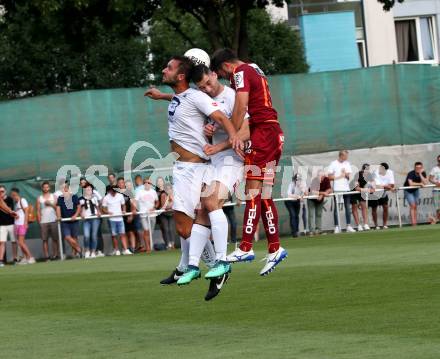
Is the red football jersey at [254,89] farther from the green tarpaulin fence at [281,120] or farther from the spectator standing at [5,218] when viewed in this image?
the green tarpaulin fence at [281,120]

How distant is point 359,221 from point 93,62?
995 inches

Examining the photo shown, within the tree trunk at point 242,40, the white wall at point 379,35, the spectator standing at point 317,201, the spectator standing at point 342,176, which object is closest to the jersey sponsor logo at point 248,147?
the spectator standing at point 342,176

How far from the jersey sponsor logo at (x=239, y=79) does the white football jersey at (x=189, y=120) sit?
288mm

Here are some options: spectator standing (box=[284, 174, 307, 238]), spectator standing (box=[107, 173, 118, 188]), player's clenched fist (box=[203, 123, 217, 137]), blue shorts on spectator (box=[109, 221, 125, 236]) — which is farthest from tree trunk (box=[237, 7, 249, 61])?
player's clenched fist (box=[203, 123, 217, 137])

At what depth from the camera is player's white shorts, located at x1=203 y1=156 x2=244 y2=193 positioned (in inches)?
463

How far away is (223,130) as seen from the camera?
11.7m

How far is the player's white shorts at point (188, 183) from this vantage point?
11945mm

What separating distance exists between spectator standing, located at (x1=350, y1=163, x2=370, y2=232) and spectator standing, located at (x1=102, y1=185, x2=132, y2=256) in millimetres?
6352

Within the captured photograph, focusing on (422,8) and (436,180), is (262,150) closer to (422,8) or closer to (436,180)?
(436,180)

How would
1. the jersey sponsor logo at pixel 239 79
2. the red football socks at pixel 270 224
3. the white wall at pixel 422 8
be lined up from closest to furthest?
the jersey sponsor logo at pixel 239 79, the red football socks at pixel 270 224, the white wall at pixel 422 8

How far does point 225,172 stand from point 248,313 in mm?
1444

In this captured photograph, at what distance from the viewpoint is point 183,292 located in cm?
1452

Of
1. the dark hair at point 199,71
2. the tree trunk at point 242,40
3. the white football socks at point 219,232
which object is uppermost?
the tree trunk at point 242,40

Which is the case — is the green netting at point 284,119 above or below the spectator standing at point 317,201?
above
